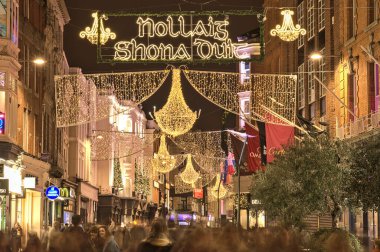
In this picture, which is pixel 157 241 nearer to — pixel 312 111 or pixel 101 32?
pixel 101 32

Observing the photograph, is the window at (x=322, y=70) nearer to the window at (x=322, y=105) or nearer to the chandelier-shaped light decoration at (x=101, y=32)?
the window at (x=322, y=105)

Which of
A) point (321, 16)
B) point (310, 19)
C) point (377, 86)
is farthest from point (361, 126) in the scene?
point (310, 19)

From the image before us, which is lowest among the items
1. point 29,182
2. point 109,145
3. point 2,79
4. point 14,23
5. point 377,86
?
point 29,182

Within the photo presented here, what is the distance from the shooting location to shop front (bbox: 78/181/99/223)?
78438 millimetres

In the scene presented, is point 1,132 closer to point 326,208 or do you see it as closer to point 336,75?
point 326,208

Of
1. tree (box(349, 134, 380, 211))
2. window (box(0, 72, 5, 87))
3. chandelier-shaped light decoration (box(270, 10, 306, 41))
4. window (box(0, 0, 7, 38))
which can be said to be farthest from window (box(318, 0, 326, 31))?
chandelier-shaped light decoration (box(270, 10, 306, 41))

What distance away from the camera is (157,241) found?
45.0 feet

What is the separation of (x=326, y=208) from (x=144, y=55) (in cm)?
1286

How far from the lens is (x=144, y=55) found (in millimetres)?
28969

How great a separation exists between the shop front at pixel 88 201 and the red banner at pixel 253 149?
21.0m

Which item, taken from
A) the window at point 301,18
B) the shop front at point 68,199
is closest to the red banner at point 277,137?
the shop front at point 68,199

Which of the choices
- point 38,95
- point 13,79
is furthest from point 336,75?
point 13,79

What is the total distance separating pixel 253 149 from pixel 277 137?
9.41m

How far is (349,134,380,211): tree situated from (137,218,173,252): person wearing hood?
21.5m
